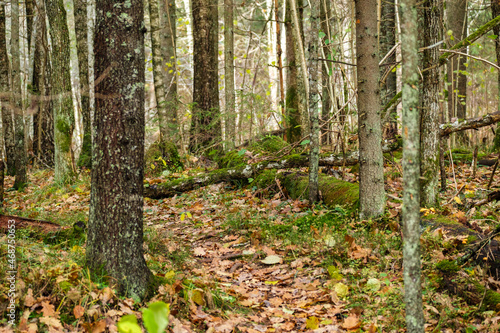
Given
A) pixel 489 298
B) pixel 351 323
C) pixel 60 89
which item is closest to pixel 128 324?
pixel 351 323

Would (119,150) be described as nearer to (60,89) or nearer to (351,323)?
(351,323)

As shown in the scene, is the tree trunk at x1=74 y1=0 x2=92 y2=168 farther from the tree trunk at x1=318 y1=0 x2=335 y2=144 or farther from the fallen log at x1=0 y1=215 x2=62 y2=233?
the tree trunk at x1=318 y1=0 x2=335 y2=144

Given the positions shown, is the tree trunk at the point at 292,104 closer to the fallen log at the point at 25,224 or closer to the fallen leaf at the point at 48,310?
the fallen log at the point at 25,224

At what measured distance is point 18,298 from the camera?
2.74 meters

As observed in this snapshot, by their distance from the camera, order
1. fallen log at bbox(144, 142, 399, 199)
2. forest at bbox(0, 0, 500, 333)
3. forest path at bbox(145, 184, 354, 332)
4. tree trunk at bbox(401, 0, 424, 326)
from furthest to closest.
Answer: fallen log at bbox(144, 142, 399, 199)
forest path at bbox(145, 184, 354, 332)
forest at bbox(0, 0, 500, 333)
tree trunk at bbox(401, 0, 424, 326)

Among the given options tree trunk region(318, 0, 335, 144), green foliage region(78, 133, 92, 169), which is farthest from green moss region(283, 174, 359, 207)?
green foliage region(78, 133, 92, 169)

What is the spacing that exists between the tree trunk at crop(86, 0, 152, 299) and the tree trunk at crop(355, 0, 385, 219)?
9.36 ft

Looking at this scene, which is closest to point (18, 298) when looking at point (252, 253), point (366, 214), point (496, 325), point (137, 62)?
point (137, 62)

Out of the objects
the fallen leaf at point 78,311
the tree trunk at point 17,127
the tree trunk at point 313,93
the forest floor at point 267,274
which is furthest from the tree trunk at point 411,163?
the tree trunk at point 17,127

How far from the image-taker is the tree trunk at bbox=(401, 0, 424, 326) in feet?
7.55

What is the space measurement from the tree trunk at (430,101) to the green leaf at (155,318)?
14.9ft

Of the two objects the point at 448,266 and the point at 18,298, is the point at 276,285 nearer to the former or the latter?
the point at 448,266

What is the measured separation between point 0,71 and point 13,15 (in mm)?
1463

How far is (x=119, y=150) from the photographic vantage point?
3080 millimetres
